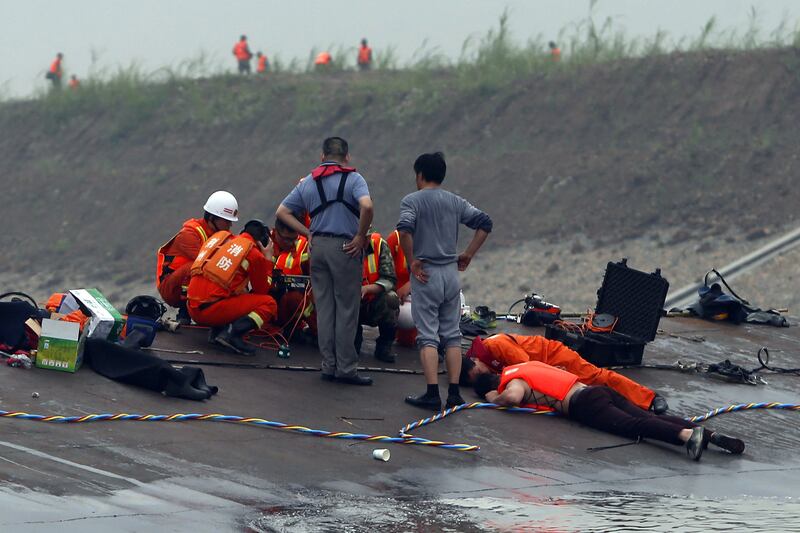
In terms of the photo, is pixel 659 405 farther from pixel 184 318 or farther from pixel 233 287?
pixel 184 318

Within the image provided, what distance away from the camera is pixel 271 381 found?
37.3 feet

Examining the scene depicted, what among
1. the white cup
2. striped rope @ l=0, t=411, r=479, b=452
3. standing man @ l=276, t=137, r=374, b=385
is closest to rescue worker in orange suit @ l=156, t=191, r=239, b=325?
standing man @ l=276, t=137, r=374, b=385

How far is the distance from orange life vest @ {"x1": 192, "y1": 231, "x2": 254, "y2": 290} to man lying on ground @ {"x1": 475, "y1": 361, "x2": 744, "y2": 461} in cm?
219

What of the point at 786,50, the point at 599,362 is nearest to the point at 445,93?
the point at 786,50

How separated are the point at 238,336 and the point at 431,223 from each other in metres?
2.21

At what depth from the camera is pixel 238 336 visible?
12.1 m

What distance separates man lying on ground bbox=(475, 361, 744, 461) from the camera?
10398 mm

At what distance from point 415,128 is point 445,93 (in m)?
1.58

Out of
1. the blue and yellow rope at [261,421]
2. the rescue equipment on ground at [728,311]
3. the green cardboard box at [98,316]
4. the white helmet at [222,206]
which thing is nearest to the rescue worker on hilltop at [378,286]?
the white helmet at [222,206]

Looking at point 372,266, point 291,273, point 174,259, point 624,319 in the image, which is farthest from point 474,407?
point 174,259

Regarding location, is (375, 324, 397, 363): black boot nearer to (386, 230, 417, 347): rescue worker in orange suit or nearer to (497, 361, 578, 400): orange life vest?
(386, 230, 417, 347): rescue worker in orange suit

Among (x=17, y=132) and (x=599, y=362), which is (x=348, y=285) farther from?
(x=17, y=132)

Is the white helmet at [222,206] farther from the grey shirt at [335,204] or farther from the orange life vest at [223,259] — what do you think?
the grey shirt at [335,204]

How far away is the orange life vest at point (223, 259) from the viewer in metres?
11.8
